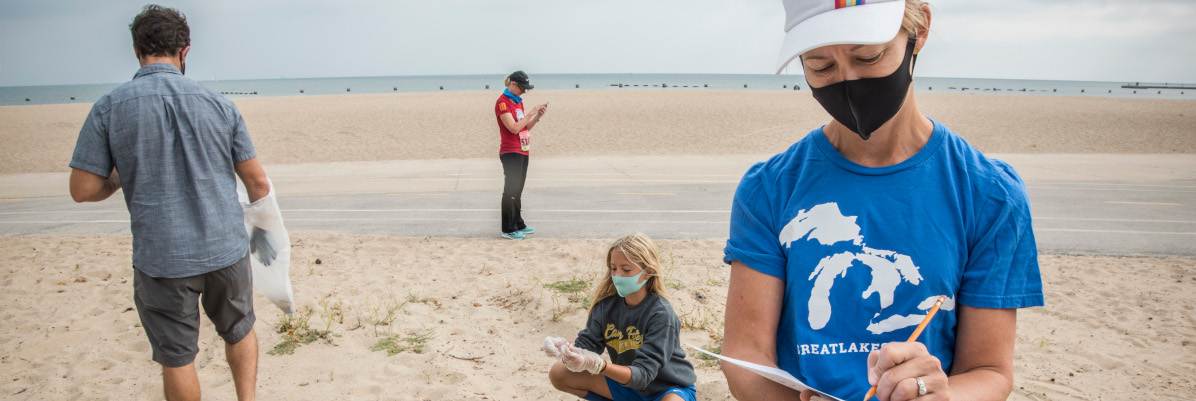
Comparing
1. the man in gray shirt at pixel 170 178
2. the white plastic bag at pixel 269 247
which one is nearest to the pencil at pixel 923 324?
the man in gray shirt at pixel 170 178

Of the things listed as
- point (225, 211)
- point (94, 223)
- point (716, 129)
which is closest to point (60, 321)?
point (225, 211)

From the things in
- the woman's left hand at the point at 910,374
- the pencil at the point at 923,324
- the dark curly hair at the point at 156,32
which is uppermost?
the dark curly hair at the point at 156,32

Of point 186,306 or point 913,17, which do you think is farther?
point 186,306

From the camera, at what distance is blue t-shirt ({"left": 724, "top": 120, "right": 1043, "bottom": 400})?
1.27 m

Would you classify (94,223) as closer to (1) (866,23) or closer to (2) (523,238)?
(2) (523,238)

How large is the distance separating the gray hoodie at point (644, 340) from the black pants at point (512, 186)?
447cm

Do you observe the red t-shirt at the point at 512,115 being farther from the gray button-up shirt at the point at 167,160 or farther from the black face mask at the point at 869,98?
the black face mask at the point at 869,98

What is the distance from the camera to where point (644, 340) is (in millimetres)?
3580

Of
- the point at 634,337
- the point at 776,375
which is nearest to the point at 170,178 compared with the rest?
the point at 634,337

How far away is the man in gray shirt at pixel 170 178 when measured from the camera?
3092 millimetres

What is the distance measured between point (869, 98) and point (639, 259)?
238 centimetres

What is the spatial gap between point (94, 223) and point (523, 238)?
632 centimetres

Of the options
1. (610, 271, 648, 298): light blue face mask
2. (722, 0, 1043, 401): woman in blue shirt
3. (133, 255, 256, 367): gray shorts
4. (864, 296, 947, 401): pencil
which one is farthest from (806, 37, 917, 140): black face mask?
(133, 255, 256, 367): gray shorts

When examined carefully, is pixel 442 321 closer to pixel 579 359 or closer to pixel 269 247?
pixel 269 247
